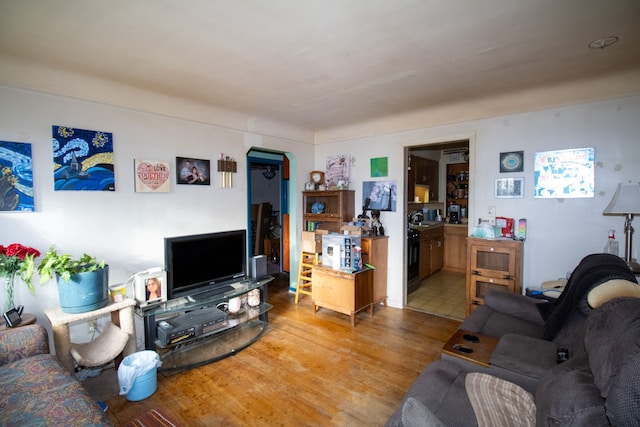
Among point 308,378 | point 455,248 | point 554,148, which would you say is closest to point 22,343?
point 308,378

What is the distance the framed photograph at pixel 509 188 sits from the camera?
3.25 metres

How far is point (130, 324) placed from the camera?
8.18ft

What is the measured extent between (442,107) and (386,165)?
0.98 metres

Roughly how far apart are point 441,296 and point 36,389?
4.34m

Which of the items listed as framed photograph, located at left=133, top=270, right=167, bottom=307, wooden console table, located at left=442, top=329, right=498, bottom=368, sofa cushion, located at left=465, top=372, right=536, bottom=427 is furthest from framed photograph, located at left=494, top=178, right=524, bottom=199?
framed photograph, located at left=133, top=270, right=167, bottom=307

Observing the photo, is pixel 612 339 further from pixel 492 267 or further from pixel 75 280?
pixel 75 280

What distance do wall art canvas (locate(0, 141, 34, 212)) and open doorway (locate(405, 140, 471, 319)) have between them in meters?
4.09

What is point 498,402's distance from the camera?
57.9 inches

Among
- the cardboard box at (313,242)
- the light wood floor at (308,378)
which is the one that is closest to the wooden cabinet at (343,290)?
the light wood floor at (308,378)

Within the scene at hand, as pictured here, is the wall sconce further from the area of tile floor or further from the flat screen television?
the area of tile floor

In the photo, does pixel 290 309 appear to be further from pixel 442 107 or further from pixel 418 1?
pixel 418 1

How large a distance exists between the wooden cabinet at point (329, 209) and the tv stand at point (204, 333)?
142 cm

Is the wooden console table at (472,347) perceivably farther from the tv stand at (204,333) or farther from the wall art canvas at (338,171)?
the wall art canvas at (338,171)

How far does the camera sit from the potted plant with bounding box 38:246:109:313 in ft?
7.04
